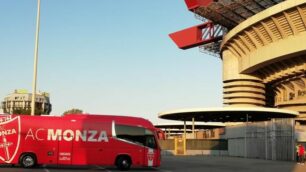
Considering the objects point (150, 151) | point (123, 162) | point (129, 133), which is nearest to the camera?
point (123, 162)

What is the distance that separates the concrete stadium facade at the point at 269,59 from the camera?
6438 centimetres

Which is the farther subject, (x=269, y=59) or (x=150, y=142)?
(x=269, y=59)

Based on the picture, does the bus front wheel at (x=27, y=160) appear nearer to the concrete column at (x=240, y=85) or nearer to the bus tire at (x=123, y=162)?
the bus tire at (x=123, y=162)

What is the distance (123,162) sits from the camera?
2744cm

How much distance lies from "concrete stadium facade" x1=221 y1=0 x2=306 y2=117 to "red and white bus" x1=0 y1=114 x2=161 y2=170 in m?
39.9

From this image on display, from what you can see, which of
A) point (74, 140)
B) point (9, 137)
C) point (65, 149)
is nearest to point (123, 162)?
point (74, 140)

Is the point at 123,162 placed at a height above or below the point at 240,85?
below

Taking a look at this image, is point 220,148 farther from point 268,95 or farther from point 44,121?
point 44,121

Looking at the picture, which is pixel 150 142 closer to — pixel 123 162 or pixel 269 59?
pixel 123 162

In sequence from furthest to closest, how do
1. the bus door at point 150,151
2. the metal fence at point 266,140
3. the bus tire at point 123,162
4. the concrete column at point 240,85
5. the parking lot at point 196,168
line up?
the concrete column at point 240,85, the metal fence at point 266,140, the bus door at point 150,151, the bus tire at point 123,162, the parking lot at point 196,168

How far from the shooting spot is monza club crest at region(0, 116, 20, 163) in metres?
26.8

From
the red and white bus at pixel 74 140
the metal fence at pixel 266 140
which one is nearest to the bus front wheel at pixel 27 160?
the red and white bus at pixel 74 140

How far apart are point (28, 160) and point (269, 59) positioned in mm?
49555

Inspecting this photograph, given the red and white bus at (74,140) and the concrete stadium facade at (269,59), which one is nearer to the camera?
the red and white bus at (74,140)
